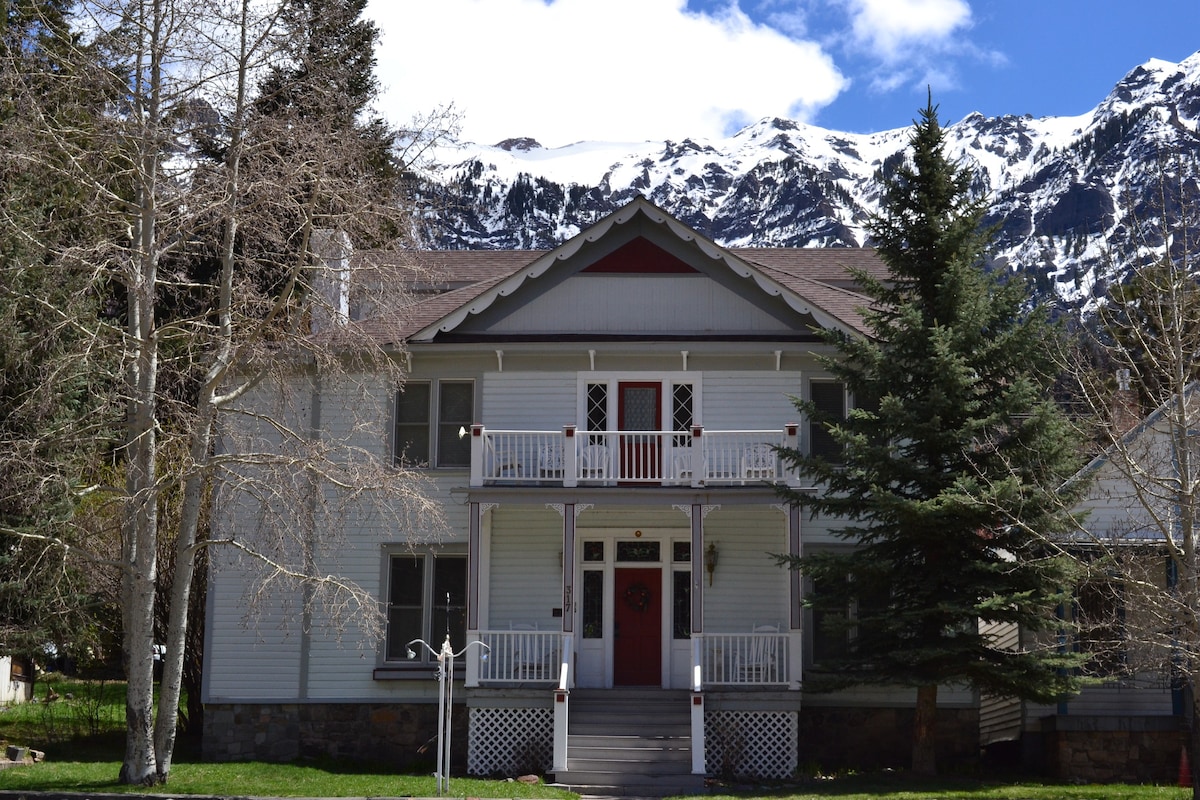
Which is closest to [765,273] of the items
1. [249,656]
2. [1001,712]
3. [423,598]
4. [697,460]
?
[697,460]

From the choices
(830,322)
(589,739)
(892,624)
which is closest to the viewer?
(892,624)

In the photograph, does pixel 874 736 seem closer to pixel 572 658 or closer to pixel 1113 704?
pixel 1113 704

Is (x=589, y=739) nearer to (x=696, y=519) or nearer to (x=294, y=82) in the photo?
(x=696, y=519)

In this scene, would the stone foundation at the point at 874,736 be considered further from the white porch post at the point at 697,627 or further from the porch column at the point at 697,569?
the porch column at the point at 697,569

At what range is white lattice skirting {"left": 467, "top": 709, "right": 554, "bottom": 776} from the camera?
20.4 meters

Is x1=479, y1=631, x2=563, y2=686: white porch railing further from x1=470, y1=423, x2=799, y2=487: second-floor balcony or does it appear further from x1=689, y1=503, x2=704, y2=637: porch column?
x1=470, y1=423, x2=799, y2=487: second-floor balcony

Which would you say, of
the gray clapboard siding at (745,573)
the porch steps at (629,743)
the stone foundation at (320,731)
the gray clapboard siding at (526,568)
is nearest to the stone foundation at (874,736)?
the gray clapboard siding at (745,573)

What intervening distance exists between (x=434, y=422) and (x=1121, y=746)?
12.0m

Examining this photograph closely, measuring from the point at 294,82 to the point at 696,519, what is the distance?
8.95m

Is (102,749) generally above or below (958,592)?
below

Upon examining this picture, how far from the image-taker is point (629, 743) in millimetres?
19688

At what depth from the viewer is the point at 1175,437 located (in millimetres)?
16750

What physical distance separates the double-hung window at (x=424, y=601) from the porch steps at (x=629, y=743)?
2.64 m

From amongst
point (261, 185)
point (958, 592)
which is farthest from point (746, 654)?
point (261, 185)
